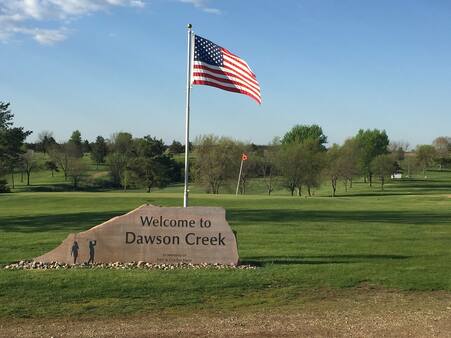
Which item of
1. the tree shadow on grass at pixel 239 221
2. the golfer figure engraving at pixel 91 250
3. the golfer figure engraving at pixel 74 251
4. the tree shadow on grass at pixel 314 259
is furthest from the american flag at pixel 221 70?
the tree shadow on grass at pixel 239 221

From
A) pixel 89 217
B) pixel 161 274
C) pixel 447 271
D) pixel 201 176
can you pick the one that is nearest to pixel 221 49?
pixel 161 274

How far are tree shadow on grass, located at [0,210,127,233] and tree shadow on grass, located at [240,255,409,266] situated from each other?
772 cm

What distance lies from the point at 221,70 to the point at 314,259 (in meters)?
4.84

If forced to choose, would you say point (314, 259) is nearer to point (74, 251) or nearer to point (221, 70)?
point (74, 251)

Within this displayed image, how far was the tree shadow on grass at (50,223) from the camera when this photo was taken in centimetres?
1780

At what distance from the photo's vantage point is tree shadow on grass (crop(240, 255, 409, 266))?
10812 millimetres

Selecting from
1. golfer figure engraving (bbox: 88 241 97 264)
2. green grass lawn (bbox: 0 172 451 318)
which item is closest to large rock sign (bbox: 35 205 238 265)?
golfer figure engraving (bbox: 88 241 97 264)

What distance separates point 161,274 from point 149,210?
4.57 feet

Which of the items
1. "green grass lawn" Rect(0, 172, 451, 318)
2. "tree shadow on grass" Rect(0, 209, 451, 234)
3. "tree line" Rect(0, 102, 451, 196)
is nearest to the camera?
"green grass lawn" Rect(0, 172, 451, 318)

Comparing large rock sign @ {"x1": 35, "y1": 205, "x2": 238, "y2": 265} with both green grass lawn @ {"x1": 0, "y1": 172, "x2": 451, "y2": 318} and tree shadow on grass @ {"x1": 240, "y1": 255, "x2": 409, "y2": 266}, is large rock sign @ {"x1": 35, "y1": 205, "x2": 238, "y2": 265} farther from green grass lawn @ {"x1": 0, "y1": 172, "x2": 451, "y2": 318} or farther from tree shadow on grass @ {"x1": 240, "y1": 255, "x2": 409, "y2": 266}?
tree shadow on grass @ {"x1": 240, "y1": 255, "x2": 409, "y2": 266}

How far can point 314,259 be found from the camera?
1130 cm

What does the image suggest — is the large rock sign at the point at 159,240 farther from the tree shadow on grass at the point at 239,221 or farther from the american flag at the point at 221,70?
the tree shadow on grass at the point at 239,221

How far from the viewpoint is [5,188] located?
193 ft

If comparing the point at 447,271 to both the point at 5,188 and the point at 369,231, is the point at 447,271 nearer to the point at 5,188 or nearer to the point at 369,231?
the point at 369,231
